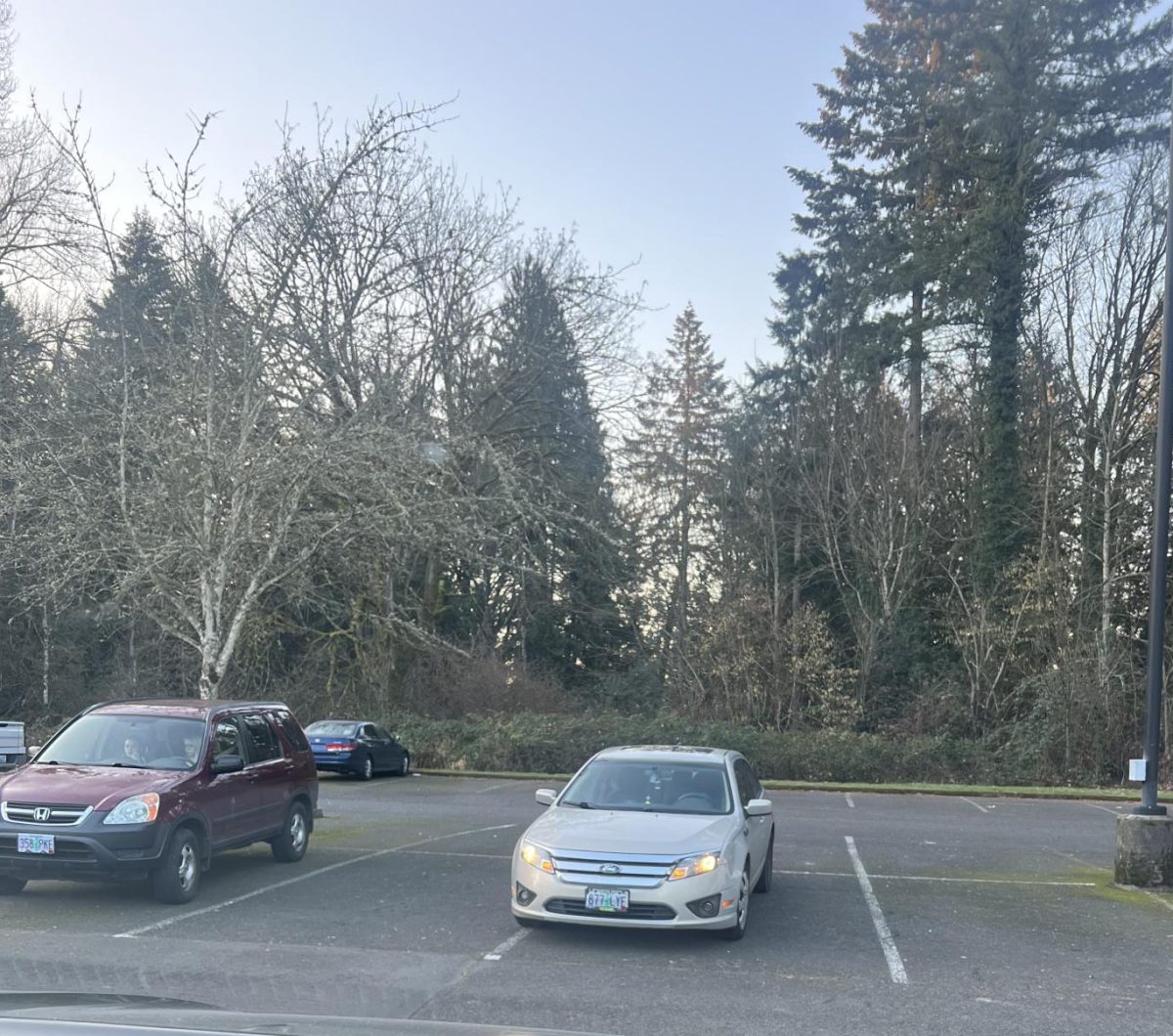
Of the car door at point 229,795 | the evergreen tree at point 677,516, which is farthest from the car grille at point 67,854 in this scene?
the evergreen tree at point 677,516

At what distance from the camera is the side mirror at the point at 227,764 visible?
11406 mm

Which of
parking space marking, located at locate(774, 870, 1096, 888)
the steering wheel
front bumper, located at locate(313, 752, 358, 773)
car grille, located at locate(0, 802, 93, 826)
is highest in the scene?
the steering wheel

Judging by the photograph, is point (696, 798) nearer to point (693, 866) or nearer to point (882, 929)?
point (693, 866)

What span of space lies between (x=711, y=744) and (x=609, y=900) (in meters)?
20.6

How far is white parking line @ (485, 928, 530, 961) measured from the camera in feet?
29.2

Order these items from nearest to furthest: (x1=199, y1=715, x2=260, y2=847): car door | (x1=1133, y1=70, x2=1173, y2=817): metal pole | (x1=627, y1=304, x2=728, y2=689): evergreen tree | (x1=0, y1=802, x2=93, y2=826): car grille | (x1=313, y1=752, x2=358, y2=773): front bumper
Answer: (x1=0, y1=802, x2=93, y2=826): car grille
(x1=199, y1=715, x2=260, y2=847): car door
(x1=1133, y1=70, x2=1173, y2=817): metal pole
(x1=313, y1=752, x2=358, y2=773): front bumper
(x1=627, y1=304, x2=728, y2=689): evergreen tree

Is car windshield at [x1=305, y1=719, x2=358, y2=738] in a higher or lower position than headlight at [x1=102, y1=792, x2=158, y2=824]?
lower

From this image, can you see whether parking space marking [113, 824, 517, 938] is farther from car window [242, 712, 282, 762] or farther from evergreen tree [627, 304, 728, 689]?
evergreen tree [627, 304, 728, 689]

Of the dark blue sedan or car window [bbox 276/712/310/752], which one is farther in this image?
the dark blue sedan

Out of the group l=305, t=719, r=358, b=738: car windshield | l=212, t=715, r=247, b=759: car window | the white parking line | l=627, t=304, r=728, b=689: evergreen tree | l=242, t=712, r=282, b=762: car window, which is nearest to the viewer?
the white parking line

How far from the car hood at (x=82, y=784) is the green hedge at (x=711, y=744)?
18.8 metres

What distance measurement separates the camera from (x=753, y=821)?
10.6m

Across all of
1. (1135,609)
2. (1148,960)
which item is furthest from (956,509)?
(1148,960)

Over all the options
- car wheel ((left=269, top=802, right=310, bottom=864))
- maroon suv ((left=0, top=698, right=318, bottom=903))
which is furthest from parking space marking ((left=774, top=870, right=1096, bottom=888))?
maroon suv ((left=0, top=698, right=318, bottom=903))
